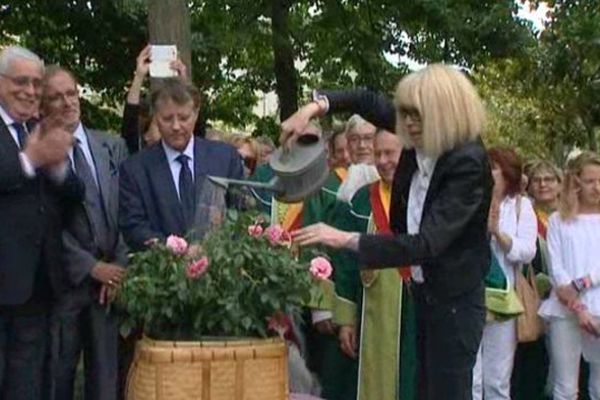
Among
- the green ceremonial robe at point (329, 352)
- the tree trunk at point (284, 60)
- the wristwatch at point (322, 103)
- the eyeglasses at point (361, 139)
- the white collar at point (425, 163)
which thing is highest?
the tree trunk at point (284, 60)

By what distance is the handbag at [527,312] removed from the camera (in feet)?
22.3

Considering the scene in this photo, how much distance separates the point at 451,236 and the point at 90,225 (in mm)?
1760

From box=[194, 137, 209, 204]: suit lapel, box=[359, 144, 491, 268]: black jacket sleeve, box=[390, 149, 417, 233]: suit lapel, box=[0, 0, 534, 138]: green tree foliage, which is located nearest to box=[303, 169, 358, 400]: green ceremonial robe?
box=[194, 137, 209, 204]: suit lapel

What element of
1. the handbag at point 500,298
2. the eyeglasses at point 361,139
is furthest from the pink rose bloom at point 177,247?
the eyeglasses at point 361,139

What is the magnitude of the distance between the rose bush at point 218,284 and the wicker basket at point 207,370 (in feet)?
0.34

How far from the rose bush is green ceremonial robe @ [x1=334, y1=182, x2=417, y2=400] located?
1485 millimetres

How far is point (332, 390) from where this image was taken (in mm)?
6328

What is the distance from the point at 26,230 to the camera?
4844 mm

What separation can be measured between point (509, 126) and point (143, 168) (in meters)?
23.7

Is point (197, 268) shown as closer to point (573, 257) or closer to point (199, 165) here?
point (199, 165)

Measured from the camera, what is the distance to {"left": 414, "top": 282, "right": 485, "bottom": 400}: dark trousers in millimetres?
4277

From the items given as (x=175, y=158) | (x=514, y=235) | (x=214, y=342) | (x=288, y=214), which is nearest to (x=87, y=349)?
(x=175, y=158)

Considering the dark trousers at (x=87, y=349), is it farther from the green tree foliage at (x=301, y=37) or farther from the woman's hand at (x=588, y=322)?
the green tree foliage at (x=301, y=37)

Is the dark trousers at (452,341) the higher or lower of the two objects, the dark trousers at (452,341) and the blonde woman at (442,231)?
the lower
